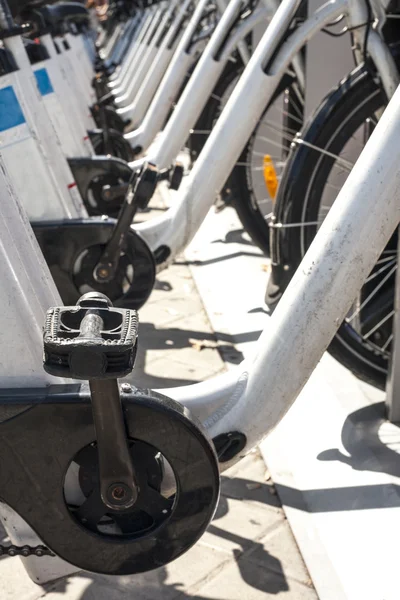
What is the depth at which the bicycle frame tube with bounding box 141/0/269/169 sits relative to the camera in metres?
3.87

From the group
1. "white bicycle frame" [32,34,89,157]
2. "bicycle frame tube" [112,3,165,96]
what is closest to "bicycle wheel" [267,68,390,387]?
"white bicycle frame" [32,34,89,157]

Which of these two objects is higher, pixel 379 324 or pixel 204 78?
pixel 204 78

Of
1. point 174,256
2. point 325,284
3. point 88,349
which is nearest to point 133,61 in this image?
point 174,256

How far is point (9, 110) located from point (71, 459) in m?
1.68

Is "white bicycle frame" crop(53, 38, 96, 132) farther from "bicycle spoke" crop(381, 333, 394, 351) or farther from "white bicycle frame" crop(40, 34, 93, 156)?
"bicycle spoke" crop(381, 333, 394, 351)

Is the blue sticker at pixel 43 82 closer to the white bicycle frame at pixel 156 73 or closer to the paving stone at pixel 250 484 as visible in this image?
the paving stone at pixel 250 484

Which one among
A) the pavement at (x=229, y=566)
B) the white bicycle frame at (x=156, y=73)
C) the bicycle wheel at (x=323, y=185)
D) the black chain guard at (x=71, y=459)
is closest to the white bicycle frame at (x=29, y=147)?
the pavement at (x=229, y=566)

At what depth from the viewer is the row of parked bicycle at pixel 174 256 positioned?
1602 mm

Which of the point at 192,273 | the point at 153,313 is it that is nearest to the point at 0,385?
the point at 153,313

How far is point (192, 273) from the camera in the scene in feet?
15.4

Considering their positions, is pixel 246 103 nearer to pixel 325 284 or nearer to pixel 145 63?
pixel 325 284

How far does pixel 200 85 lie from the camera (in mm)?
3980

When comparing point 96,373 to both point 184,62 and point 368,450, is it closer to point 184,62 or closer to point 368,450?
point 368,450

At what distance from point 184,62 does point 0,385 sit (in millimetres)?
3923
